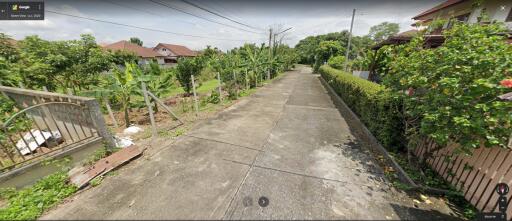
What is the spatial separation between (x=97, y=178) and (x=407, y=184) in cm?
596

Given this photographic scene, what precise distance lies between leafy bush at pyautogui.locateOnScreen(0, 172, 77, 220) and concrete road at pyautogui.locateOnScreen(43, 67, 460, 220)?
0.20 meters

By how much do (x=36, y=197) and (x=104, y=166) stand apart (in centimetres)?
91


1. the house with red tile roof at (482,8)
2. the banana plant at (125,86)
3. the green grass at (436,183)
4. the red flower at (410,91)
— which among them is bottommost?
the green grass at (436,183)

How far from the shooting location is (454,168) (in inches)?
128

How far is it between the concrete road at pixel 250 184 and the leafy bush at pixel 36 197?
0.64 feet

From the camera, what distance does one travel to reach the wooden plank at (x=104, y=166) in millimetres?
3252

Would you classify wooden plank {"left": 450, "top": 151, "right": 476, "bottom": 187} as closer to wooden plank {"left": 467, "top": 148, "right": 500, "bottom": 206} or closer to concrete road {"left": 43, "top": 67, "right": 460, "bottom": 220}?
wooden plank {"left": 467, "top": 148, "right": 500, "bottom": 206}

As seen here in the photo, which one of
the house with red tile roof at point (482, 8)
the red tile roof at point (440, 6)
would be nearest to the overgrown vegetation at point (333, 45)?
the red tile roof at point (440, 6)

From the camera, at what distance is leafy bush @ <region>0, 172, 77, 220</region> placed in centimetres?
258

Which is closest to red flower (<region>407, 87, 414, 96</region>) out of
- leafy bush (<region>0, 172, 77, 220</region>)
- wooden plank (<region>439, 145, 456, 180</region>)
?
wooden plank (<region>439, 145, 456, 180</region>)

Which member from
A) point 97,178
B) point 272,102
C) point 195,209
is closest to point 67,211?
point 97,178

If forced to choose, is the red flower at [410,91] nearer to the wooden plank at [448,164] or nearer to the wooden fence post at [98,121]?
the wooden plank at [448,164]

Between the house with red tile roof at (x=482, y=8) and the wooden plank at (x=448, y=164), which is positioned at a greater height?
the house with red tile roof at (x=482, y=8)

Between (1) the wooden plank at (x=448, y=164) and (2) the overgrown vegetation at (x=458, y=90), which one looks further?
(1) the wooden plank at (x=448, y=164)
